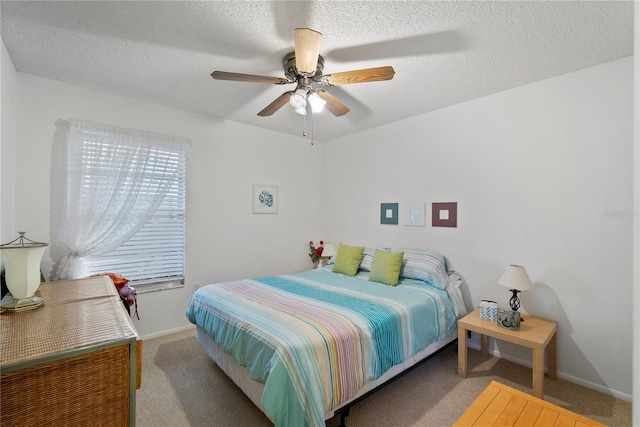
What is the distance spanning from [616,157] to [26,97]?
16.6 ft

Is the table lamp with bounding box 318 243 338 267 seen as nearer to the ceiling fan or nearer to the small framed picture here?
the small framed picture

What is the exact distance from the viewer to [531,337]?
2.17 meters

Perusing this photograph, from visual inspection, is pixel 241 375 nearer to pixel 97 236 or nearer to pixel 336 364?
pixel 336 364

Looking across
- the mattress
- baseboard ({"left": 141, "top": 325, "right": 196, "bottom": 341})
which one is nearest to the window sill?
baseboard ({"left": 141, "top": 325, "right": 196, "bottom": 341})

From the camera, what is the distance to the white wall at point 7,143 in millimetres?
2055

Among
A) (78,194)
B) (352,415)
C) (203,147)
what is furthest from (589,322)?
(78,194)

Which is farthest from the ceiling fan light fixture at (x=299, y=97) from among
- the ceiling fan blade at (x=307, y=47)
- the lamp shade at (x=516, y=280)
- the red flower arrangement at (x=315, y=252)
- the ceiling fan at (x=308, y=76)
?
the red flower arrangement at (x=315, y=252)

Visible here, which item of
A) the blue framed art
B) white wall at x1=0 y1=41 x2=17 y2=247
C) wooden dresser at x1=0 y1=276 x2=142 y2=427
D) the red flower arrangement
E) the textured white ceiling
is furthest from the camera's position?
the red flower arrangement

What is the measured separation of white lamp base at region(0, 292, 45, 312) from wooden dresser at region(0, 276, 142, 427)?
0.15ft

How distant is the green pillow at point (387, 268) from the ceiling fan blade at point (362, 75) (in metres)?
1.80

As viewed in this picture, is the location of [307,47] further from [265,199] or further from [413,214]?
[265,199]

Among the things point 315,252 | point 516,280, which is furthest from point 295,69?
point 315,252

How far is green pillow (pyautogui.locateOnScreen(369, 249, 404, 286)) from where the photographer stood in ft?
9.65

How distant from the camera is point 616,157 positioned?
88.0 inches
